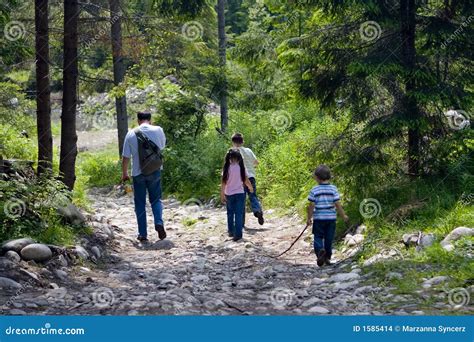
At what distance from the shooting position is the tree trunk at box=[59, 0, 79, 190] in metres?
10.3

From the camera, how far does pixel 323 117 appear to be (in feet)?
58.4

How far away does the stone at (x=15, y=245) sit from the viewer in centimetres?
761

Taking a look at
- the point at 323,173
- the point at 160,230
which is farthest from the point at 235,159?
the point at 323,173

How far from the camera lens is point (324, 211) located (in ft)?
28.7

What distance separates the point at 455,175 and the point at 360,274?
2747 millimetres

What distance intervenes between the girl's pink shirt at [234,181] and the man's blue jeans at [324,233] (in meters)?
2.33

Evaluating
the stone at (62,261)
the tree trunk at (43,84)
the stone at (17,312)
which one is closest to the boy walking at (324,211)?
the stone at (62,261)

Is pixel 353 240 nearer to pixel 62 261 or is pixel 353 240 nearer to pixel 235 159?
pixel 235 159

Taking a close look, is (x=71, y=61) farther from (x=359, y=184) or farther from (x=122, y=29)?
(x=122, y=29)

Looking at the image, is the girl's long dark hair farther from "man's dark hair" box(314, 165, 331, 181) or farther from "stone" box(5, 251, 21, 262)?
"stone" box(5, 251, 21, 262)

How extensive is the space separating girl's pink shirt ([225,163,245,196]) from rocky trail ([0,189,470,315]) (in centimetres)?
89

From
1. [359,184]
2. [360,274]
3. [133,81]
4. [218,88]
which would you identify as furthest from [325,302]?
[218,88]

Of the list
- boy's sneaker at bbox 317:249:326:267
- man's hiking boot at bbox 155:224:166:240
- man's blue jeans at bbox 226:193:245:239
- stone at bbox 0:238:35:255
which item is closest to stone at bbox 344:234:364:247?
boy's sneaker at bbox 317:249:326:267

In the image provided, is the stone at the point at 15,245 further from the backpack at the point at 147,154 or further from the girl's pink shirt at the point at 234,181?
the girl's pink shirt at the point at 234,181
